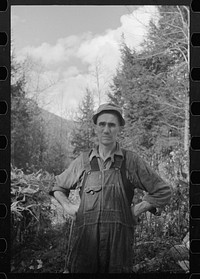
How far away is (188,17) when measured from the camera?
3541mm

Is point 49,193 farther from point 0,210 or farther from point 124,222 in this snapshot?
point 124,222

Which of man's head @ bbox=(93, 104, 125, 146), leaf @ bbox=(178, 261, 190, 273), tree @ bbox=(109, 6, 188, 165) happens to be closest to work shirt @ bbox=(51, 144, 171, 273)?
man's head @ bbox=(93, 104, 125, 146)

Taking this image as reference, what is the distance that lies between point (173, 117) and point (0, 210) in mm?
1690

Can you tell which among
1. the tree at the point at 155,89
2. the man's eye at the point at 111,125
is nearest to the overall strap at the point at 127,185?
the tree at the point at 155,89

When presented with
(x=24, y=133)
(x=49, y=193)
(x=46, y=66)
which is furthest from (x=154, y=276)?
(x=46, y=66)

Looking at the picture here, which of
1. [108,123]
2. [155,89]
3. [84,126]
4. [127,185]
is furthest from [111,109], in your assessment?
[127,185]

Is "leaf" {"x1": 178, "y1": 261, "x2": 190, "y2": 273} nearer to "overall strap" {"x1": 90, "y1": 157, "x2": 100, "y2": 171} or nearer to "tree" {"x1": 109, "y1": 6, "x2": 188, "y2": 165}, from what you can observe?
"tree" {"x1": 109, "y1": 6, "x2": 188, "y2": 165}

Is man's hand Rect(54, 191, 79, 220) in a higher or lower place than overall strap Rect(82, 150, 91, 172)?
A: lower

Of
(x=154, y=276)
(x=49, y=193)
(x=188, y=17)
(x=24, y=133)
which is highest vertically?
(x=188, y=17)

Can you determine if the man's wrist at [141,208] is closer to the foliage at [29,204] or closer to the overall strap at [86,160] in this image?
the overall strap at [86,160]

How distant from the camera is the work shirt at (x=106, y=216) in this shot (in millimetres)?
3510

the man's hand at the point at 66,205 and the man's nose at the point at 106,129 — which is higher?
the man's nose at the point at 106,129

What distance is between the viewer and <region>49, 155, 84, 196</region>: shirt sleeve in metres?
3.60

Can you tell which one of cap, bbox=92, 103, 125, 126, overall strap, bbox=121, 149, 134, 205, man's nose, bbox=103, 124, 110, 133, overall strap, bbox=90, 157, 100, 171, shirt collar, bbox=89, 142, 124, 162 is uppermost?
cap, bbox=92, 103, 125, 126
